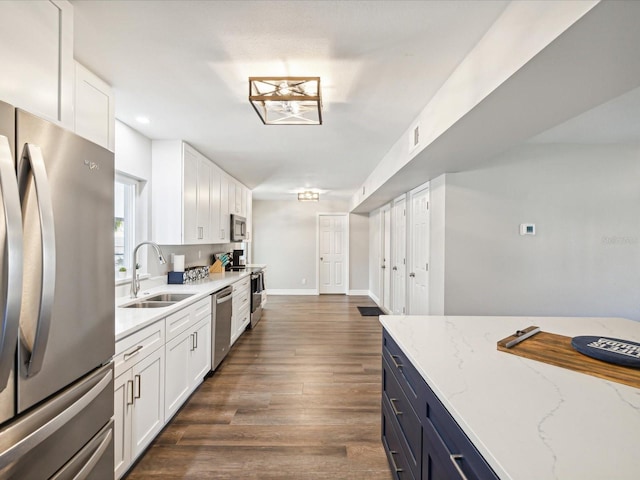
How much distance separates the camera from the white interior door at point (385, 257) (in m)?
5.90

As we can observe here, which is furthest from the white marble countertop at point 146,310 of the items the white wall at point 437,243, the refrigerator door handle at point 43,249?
the white wall at point 437,243

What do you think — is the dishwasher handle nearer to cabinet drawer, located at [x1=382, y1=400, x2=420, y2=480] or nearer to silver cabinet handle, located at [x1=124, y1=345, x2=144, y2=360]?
silver cabinet handle, located at [x1=124, y1=345, x2=144, y2=360]

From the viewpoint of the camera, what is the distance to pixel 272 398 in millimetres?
2762

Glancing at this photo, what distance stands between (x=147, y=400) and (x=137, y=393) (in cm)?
18

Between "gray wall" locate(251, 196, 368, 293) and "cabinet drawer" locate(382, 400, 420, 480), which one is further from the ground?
"gray wall" locate(251, 196, 368, 293)

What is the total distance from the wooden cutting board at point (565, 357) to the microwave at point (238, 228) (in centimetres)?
428

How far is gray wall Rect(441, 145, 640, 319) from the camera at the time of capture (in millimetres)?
3266

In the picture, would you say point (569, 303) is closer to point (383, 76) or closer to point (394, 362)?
point (394, 362)

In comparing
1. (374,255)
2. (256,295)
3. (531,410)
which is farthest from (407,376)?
(374,255)

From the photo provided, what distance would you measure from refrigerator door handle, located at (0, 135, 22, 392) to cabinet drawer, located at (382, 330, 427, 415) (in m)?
1.34

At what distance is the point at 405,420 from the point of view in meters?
1.48

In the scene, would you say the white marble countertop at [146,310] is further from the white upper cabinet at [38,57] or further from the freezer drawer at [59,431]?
the white upper cabinet at [38,57]

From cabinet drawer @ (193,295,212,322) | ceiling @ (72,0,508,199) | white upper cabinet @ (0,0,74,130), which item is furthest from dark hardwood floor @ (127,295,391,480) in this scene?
ceiling @ (72,0,508,199)

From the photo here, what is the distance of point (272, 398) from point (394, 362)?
1.51m
